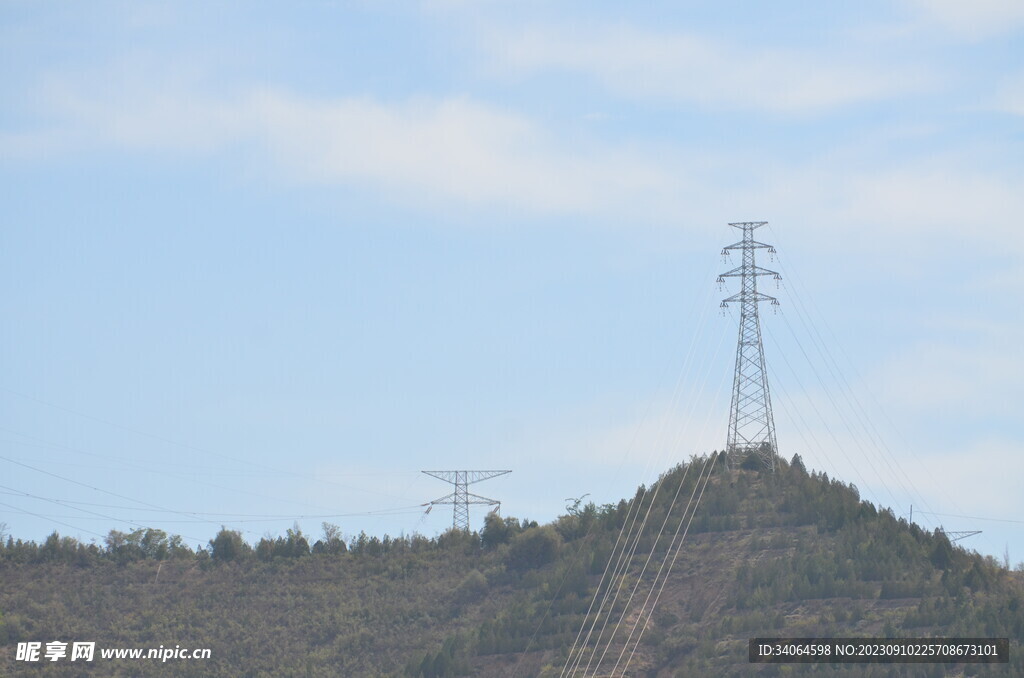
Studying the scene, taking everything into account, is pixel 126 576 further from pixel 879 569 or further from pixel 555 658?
pixel 879 569

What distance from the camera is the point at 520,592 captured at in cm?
8594

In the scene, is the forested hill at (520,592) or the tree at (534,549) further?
the tree at (534,549)

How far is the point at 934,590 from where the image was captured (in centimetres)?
7006

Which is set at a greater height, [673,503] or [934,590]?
[673,503]

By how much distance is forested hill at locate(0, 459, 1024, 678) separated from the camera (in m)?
69.8

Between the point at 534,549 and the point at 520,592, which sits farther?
the point at 534,549

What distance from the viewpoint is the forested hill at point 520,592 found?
229 ft

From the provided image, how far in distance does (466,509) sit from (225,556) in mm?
16562

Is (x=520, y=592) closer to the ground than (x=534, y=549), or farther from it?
closer to the ground

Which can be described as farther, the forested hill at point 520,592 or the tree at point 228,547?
the tree at point 228,547

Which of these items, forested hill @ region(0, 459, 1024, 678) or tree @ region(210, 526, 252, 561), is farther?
tree @ region(210, 526, 252, 561)

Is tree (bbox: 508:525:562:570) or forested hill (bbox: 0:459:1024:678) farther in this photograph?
tree (bbox: 508:525:562:570)

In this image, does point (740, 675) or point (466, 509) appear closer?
point (740, 675)

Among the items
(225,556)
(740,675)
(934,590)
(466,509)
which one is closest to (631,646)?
(740,675)
